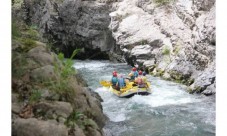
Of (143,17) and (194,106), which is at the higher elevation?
(143,17)

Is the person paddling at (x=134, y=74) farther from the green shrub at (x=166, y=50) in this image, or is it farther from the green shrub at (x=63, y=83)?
the green shrub at (x=63, y=83)

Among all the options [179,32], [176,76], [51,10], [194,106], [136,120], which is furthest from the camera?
[51,10]

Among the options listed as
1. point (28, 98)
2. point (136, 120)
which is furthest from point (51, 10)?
point (28, 98)

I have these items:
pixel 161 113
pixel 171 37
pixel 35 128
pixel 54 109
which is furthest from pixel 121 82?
pixel 35 128

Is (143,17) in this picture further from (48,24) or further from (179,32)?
(48,24)

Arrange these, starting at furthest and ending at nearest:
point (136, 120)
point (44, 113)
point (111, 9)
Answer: point (111, 9), point (136, 120), point (44, 113)

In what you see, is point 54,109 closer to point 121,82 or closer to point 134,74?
point 121,82

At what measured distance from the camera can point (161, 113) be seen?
385 inches

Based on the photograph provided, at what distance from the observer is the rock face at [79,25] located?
2345 centimetres

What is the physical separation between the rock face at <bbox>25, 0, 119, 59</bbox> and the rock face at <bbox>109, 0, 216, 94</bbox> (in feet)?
7.59

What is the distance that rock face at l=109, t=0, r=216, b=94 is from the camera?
1286 cm

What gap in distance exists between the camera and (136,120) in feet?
29.5

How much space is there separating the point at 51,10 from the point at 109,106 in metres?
16.0

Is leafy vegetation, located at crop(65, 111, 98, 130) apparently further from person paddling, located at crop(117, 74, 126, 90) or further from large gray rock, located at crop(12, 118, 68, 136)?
person paddling, located at crop(117, 74, 126, 90)
